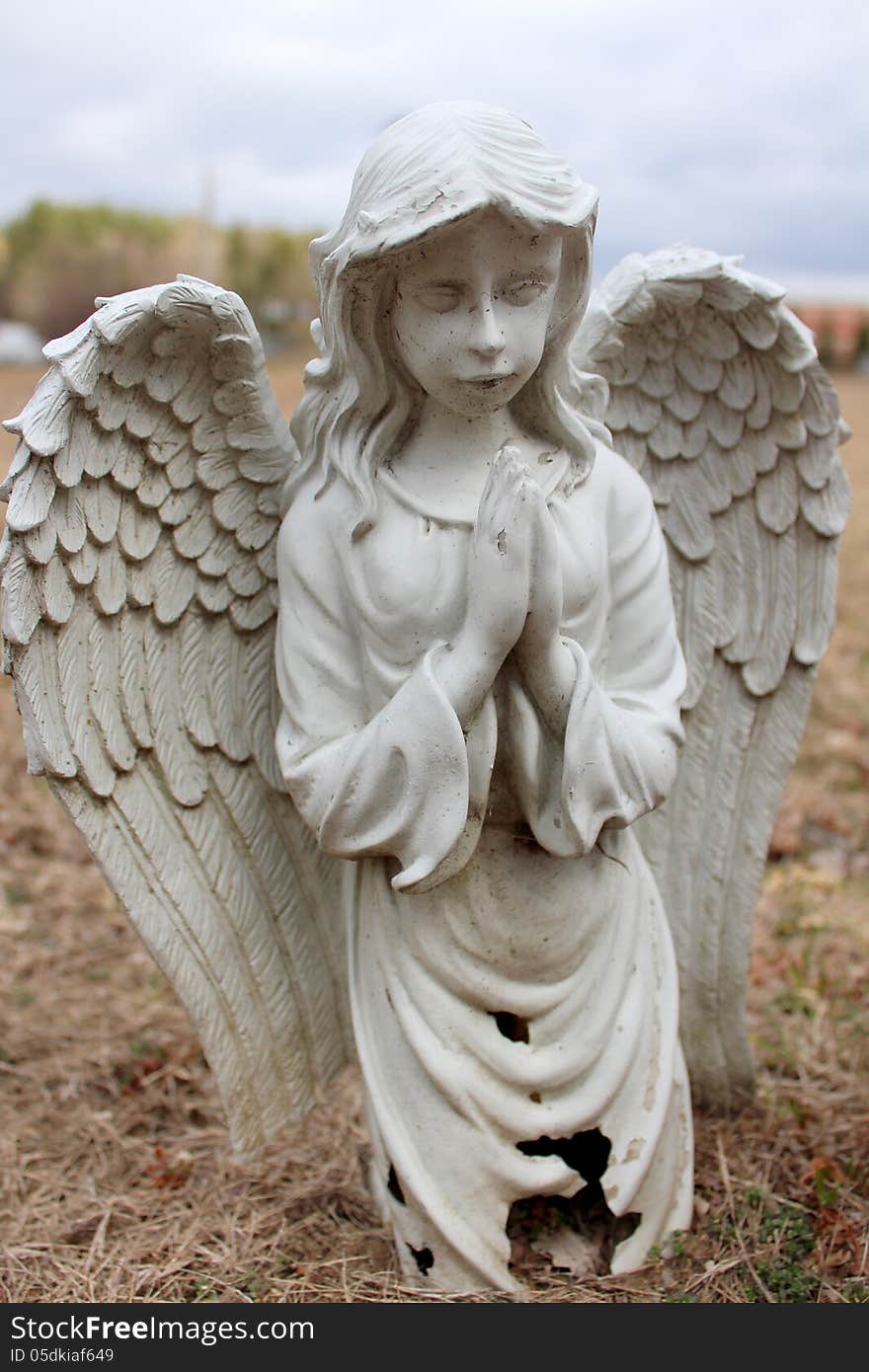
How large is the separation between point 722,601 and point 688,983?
0.82m

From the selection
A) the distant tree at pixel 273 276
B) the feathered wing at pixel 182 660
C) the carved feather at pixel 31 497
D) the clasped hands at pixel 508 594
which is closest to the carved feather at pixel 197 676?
the feathered wing at pixel 182 660

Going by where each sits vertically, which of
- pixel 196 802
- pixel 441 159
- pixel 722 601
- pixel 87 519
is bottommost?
pixel 196 802

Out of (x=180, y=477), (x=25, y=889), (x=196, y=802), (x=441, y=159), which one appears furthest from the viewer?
(x=25, y=889)

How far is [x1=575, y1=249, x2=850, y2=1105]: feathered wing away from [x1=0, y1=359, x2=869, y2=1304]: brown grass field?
355 mm

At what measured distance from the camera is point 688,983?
2.88 metres

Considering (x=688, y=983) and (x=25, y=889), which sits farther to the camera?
(x=25, y=889)

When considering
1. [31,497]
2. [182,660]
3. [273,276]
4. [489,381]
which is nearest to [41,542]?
[31,497]

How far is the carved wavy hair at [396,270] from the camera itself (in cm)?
193

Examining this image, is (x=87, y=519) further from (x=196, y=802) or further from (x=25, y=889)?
(x=25, y=889)

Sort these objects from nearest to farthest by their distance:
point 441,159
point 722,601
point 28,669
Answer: point 441,159
point 28,669
point 722,601

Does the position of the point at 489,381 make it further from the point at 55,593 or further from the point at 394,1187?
the point at 394,1187

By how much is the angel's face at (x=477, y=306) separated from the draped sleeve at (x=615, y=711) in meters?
0.29

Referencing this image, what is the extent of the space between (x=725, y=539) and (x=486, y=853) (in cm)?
87

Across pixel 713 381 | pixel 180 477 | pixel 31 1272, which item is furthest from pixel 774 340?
pixel 31 1272
